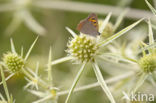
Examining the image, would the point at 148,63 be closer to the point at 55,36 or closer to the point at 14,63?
the point at 14,63

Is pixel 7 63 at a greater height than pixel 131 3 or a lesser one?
lesser

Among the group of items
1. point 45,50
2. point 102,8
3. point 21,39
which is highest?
point 102,8

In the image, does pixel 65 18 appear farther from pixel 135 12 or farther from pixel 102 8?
pixel 135 12

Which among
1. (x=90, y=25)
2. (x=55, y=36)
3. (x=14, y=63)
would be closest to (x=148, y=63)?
(x=90, y=25)

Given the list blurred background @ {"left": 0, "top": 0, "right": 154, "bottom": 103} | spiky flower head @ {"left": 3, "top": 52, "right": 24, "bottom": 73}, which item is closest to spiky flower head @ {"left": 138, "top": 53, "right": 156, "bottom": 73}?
spiky flower head @ {"left": 3, "top": 52, "right": 24, "bottom": 73}

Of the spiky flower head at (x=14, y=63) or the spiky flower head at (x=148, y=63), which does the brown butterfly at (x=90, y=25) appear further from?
the spiky flower head at (x=14, y=63)

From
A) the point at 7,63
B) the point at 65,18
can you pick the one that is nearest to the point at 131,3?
the point at 65,18
